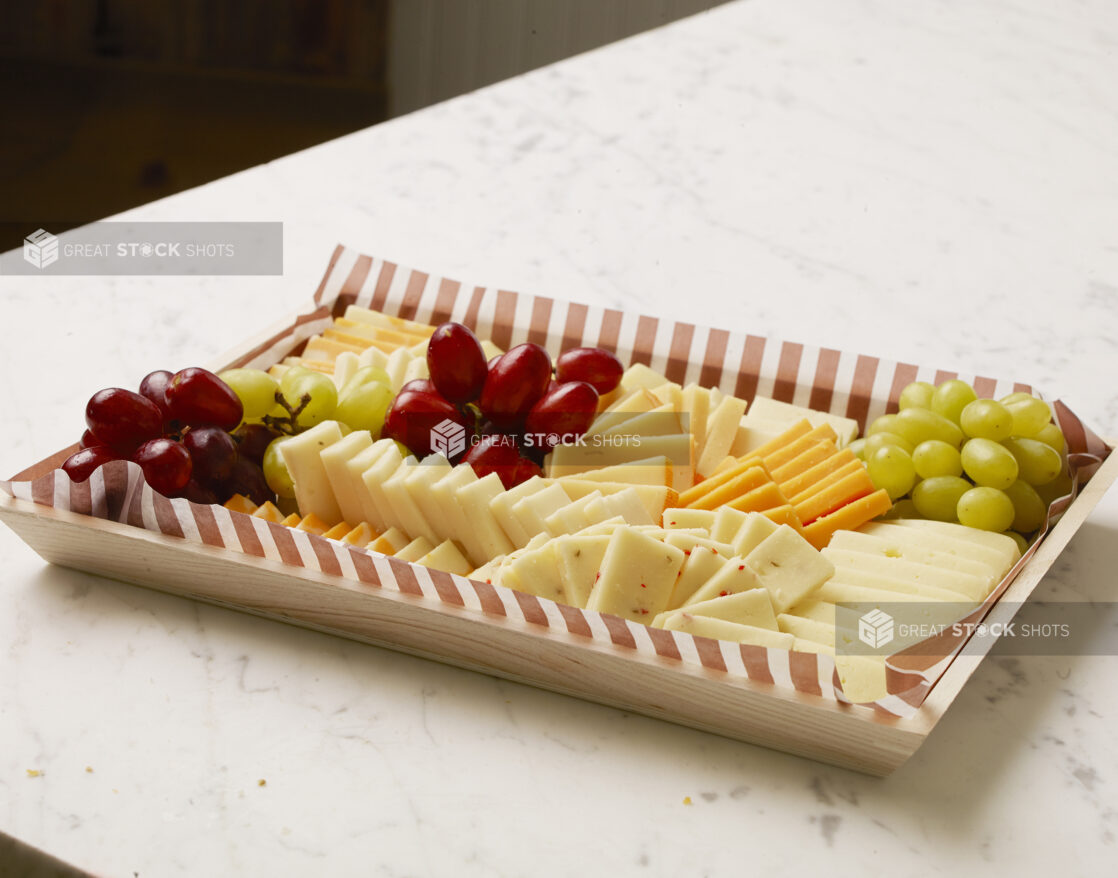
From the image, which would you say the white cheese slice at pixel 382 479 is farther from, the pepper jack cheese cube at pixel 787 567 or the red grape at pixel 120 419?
the pepper jack cheese cube at pixel 787 567

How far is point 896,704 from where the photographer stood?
3.54ft

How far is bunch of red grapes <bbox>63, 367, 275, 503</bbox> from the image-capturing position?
142 cm

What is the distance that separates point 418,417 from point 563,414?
0.69 ft

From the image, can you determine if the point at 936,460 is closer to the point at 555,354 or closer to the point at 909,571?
the point at 909,571

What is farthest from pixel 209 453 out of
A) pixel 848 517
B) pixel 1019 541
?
pixel 1019 541

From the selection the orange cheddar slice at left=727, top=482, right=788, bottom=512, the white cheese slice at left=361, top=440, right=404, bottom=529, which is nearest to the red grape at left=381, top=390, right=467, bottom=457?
the white cheese slice at left=361, top=440, right=404, bottom=529

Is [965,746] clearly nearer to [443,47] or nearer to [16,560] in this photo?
[443,47]

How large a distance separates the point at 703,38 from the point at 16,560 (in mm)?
2628

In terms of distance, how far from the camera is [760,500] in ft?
4.82

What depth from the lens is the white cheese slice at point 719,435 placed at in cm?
164

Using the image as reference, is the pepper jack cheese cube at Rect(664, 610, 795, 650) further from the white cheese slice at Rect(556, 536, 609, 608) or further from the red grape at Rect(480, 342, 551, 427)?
the red grape at Rect(480, 342, 551, 427)

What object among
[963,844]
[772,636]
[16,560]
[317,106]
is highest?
[317,106]

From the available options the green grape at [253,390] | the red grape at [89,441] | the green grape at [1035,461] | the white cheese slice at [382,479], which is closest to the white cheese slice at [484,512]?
the white cheese slice at [382,479]

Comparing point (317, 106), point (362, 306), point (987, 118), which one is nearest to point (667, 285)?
point (362, 306)
